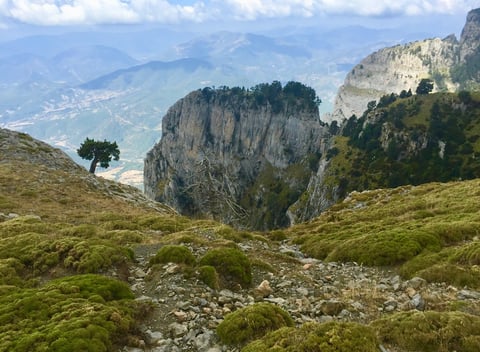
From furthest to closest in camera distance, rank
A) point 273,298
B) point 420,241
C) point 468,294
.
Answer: point 420,241, point 273,298, point 468,294

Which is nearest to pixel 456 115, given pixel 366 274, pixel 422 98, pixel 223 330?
pixel 422 98

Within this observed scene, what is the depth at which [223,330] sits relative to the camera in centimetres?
1205

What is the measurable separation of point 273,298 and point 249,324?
4.52 meters

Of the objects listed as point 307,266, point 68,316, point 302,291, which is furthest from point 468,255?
point 68,316

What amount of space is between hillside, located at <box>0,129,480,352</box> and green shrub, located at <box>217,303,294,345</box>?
0.04 metres

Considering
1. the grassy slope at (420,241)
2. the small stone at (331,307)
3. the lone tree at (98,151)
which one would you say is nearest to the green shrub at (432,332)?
the small stone at (331,307)

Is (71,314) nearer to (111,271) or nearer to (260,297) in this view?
(111,271)

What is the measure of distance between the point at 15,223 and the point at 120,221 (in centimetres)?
764

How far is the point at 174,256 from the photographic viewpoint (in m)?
19.3

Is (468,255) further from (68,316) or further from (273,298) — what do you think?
(68,316)

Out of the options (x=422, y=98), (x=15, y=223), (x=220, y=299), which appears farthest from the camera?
(x=422, y=98)

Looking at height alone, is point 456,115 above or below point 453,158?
above

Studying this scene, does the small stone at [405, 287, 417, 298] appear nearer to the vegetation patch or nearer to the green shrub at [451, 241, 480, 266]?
the green shrub at [451, 241, 480, 266]

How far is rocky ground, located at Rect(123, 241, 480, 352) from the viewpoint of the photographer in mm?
12508
